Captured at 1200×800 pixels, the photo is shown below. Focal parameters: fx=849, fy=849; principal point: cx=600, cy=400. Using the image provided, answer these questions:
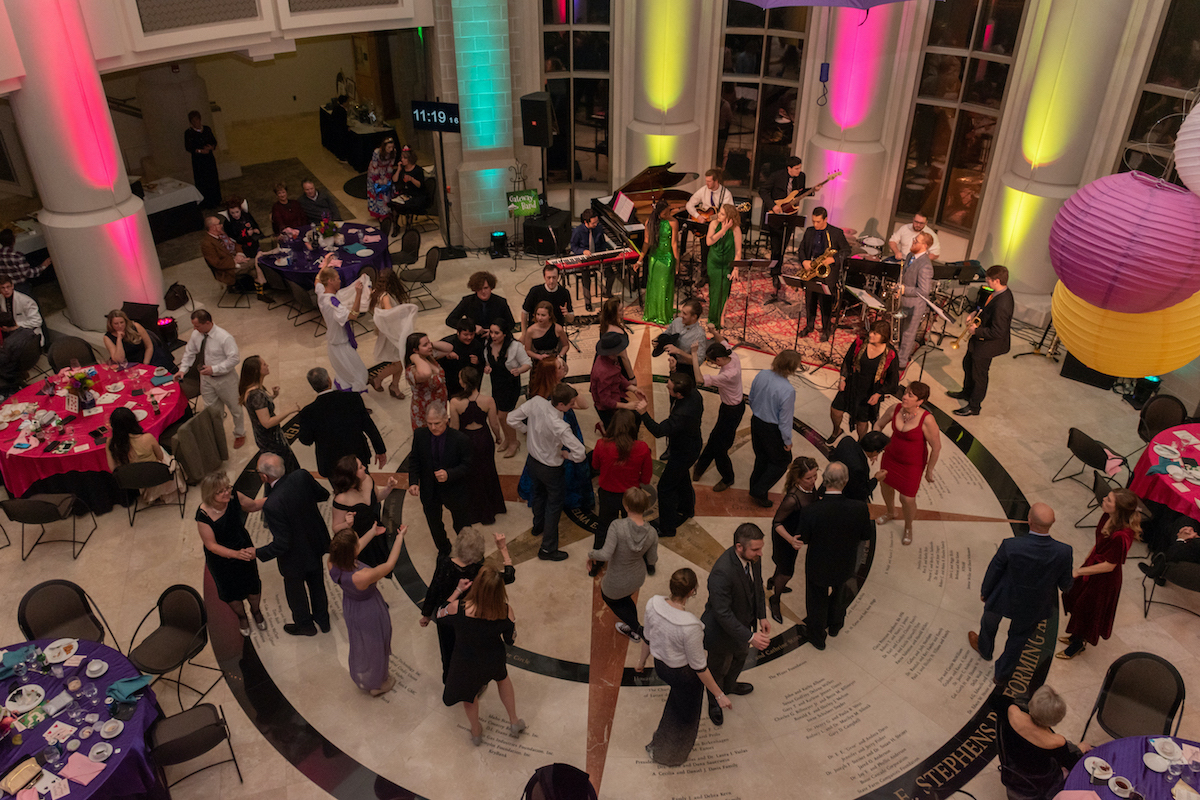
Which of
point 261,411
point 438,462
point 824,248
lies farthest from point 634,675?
point 824,248

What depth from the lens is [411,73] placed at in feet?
49.6

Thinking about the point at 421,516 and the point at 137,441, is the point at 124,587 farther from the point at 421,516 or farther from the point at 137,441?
the point at 421,516

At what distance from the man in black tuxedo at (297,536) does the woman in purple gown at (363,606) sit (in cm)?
35

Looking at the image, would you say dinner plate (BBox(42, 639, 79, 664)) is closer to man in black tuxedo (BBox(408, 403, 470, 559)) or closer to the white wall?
man in black tuxedo (BBox(408, 403, 470, 559))

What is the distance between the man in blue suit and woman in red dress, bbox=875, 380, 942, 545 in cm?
112

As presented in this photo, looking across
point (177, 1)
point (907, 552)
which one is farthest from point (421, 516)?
point (177, 1)

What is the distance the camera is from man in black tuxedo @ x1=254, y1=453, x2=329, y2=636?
5.39 meters

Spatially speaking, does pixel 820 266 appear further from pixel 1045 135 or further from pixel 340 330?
pixel 340 330

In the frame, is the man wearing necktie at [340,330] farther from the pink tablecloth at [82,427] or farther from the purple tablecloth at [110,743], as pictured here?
the purple tablecloth at [110,743]

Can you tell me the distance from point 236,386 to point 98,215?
3.02 metres

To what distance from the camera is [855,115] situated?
1133 centimetres

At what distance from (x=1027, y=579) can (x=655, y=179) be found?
23.7 ft

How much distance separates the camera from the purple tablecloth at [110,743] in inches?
172

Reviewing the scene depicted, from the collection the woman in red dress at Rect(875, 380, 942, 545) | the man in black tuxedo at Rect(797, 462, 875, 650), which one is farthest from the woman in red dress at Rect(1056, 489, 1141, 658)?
the man in black tuxedo at Rect(797, 462, 875, 650)
